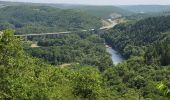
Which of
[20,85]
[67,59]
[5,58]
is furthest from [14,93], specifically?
[67,59]

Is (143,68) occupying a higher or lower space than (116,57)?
higher

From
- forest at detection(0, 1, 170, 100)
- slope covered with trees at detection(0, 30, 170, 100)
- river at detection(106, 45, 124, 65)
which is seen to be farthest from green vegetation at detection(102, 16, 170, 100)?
slope covered with trees at detection(0, 30, 170, 100)

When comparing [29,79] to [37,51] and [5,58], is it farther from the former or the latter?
[37,51]

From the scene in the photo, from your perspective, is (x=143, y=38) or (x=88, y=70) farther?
(x=143, y=38)

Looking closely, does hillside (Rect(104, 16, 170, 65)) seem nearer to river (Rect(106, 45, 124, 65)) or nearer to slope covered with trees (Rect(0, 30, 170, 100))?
river (Rect(106, 45, 124, 65))

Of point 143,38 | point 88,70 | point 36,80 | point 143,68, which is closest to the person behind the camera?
point 36,80

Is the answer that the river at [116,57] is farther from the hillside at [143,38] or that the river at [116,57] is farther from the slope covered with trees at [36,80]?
the slope covered with trees at [36,80]

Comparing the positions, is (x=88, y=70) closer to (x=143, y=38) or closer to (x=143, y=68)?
(x=143, y=68)

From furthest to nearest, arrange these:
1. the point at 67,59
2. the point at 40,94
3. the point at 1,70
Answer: the point at 67,59, the point at 40,94, the point at 1,70

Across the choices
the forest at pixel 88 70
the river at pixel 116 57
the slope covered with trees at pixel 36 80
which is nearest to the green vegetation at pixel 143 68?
the forest at pixel 88 70

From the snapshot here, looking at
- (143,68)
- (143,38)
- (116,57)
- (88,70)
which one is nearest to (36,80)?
(88,70)

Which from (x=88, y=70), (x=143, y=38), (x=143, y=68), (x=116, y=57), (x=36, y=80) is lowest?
(x=116, y=57)
